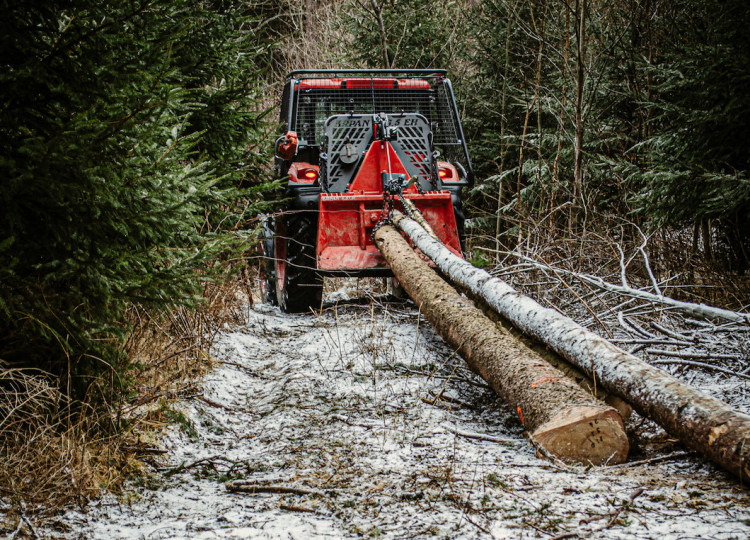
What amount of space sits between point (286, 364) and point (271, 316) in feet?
7.78

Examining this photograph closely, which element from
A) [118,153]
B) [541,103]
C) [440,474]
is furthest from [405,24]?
[440,474]

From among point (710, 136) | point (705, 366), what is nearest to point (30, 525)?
point (705, 366)

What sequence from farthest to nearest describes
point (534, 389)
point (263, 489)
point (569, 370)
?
point (569, 370) → point (534, 389) → point (263, 489)

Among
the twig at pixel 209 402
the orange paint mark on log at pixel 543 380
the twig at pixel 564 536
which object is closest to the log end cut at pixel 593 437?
the orange paint mark on log at pixel 543 380

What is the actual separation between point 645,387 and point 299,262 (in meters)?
4.57

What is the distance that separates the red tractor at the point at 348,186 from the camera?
21.1 feet

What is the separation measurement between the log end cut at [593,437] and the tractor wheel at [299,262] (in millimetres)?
4080

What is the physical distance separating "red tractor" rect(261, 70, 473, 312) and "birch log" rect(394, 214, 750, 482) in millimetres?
2359

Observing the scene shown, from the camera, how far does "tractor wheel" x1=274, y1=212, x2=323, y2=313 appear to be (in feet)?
21.9

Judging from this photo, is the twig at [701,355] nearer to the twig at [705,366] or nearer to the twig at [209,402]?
the twig at [705,366]

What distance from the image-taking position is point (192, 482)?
8.73 feet

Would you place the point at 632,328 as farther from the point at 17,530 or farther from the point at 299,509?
the point at 17,530

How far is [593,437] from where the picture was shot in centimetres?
270

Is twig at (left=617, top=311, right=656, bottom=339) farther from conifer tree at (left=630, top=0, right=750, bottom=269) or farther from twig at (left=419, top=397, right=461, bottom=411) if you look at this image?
conifer tree at (left=630, top=0, right=750, bottom=269)
